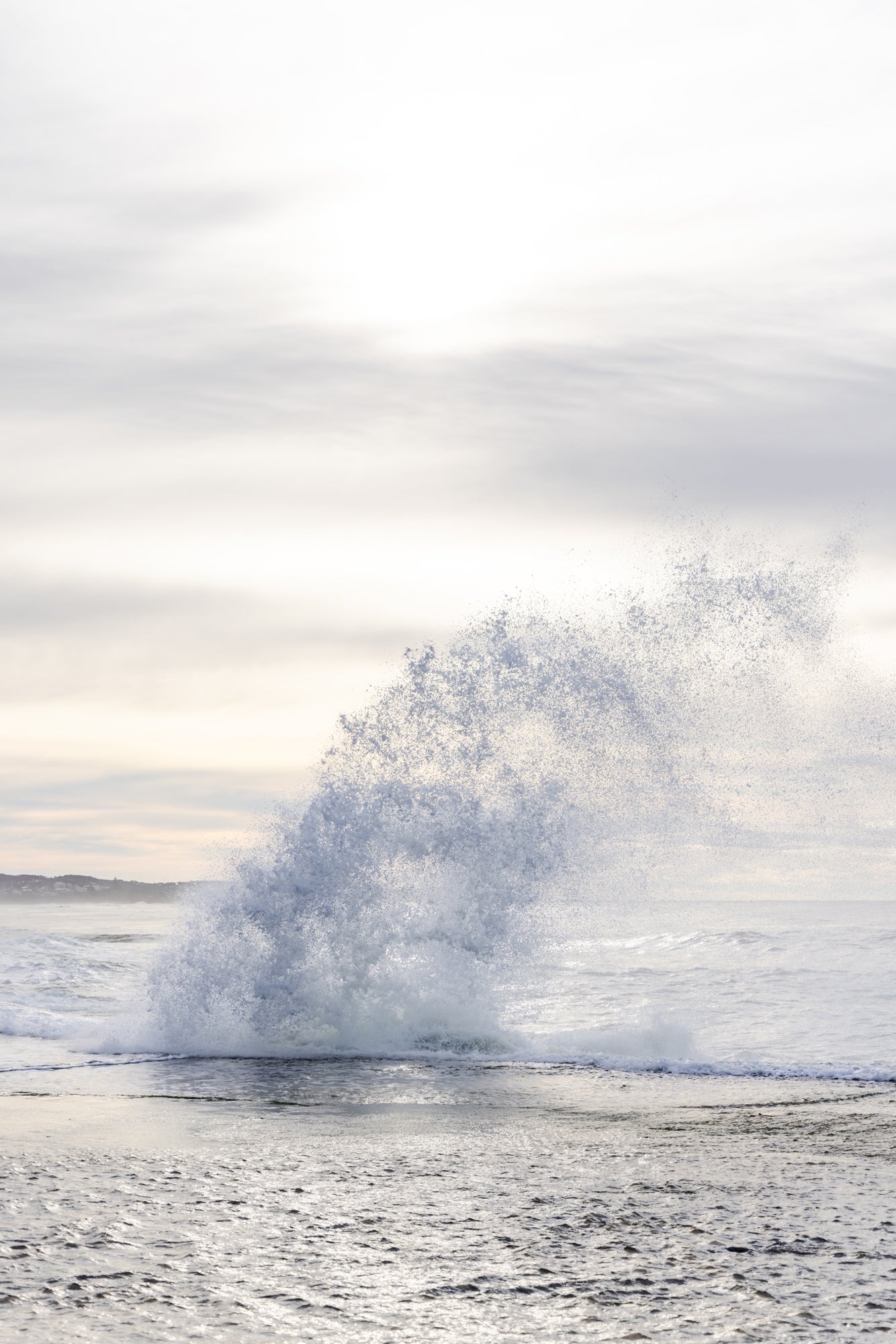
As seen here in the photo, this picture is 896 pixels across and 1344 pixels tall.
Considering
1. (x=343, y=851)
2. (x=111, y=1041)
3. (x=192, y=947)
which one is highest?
(x=343, y=851)

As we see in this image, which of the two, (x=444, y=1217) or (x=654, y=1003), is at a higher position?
(x=444, y=1217)

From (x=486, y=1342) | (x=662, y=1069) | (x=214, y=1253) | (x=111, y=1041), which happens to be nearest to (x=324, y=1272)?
(x=214, y=1253)

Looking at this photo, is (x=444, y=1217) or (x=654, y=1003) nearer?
(x=444, y=1217)

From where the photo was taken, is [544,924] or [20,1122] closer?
[20,1122]

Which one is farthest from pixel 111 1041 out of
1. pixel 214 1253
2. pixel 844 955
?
pixel 844 955

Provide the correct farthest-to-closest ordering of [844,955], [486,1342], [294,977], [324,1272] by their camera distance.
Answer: [844,955] < [294,977] < [324,1272] < [486,1342]

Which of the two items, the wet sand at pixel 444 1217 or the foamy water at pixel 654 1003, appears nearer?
the wet sand at pixel 444 1217

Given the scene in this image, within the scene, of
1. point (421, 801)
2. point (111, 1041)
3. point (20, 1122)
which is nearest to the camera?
point (20, 1122)

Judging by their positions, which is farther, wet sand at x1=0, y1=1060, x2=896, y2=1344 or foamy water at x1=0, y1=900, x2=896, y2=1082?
foamy water at x1=0, y1=900, x2=896, y2=1082

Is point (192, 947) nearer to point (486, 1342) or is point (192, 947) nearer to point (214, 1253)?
point (214, 1253)

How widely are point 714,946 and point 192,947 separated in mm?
13646

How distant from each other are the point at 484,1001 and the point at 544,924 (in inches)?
52.7

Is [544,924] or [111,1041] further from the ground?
[544,924]

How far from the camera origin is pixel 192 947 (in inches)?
563
